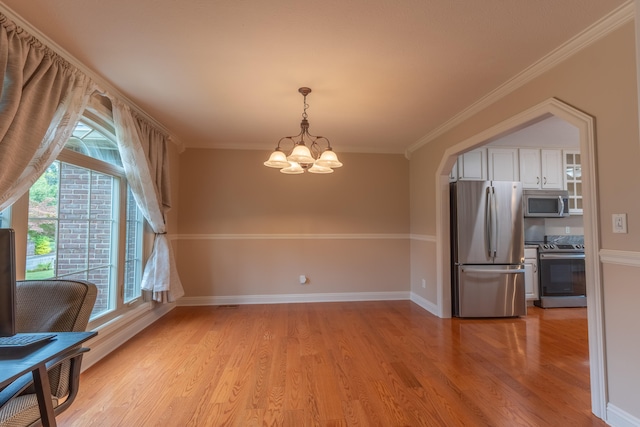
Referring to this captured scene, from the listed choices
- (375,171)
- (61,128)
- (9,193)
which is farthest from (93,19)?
(375,171)

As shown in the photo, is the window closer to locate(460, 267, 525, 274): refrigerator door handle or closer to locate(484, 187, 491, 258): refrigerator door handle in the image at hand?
locate(460, 267, 525, 274): refrigerator door handle

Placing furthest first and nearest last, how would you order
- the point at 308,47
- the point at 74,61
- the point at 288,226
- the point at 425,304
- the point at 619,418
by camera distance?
the point at 288,226
the point at 425,304
the point at 74,61
the point at 308,47
the point at 619,418

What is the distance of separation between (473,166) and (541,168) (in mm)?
1128

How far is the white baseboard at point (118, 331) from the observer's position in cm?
250

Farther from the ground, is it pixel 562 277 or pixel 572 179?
pixel 572 179

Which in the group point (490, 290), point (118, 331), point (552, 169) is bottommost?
point (118, 331)

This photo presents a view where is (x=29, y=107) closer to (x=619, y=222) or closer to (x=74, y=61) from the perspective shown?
(x=74, y=61)

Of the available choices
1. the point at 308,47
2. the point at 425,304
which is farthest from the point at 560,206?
the point at 308,47

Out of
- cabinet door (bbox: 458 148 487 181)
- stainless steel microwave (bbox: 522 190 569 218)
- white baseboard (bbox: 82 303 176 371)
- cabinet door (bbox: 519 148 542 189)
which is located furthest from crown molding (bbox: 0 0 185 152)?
stainless steel microwave (bbox: 522 190 569 218)

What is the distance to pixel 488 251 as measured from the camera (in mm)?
3742

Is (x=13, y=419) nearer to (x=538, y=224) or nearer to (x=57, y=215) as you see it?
(x=57, y=215)

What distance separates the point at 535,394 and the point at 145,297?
390 centimetres

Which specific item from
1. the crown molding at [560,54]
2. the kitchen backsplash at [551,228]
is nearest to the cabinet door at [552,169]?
the kitchen backsplash at [551,228]

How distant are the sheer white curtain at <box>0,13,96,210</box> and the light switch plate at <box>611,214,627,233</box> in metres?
3.47
